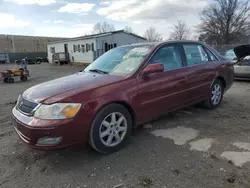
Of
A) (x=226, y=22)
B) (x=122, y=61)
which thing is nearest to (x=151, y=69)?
(x=122, y=61)

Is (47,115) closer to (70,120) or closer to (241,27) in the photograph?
(70,120)

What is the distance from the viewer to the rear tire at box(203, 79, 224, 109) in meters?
4.45

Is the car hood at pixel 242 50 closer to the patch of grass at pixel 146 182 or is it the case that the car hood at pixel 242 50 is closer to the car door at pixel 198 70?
the car door at pixel 198 70

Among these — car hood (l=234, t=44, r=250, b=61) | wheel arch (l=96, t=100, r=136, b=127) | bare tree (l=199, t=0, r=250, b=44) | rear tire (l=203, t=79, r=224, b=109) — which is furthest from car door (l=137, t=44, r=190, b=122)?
bare tree (l=199, t=0, r=250, b=44)

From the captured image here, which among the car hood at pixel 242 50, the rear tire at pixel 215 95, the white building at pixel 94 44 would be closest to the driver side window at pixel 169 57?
the rear tire at pixel 215 95

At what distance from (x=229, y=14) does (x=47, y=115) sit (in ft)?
122

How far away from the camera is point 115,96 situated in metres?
2.69

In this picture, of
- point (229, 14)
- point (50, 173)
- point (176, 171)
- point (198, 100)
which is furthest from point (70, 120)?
point (229, 14)

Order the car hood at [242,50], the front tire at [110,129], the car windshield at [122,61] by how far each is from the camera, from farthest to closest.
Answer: the car hood at [242,50] → the car windshield at [122,61] → the front tire at [110,129]

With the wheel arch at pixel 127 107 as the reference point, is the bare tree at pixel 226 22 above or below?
above

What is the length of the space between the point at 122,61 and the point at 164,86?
0.83 meters

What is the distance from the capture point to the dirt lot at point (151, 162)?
223cm

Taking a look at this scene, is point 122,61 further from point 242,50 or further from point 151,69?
point 242,50

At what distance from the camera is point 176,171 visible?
2363 millimetres
